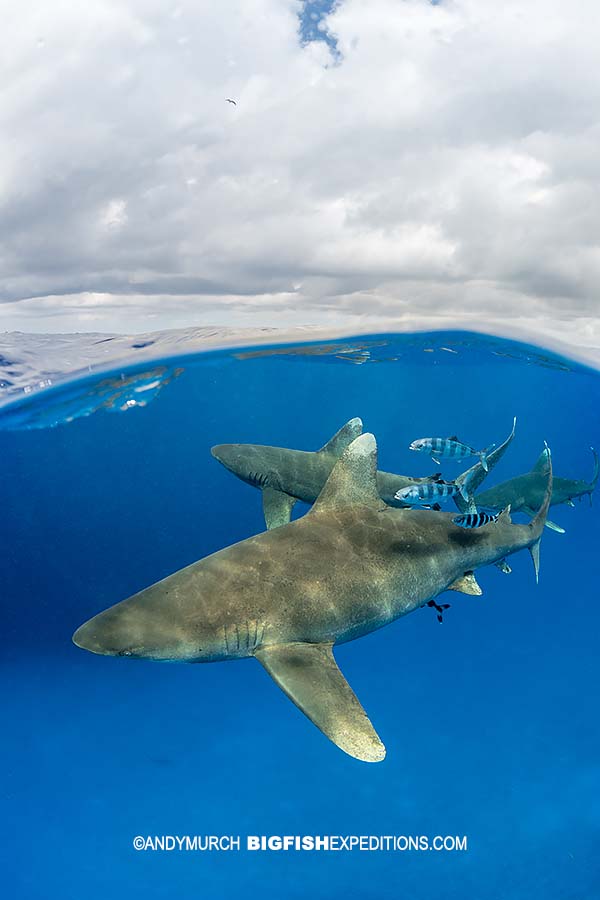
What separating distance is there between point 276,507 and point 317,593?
4.70m

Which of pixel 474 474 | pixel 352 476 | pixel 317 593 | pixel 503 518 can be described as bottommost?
pixel 317 593

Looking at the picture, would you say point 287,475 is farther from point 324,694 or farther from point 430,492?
point 324,694

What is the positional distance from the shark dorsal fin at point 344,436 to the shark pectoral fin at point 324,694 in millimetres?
3008

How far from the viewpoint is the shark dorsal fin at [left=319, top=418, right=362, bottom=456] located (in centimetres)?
712

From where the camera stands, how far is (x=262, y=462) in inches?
398

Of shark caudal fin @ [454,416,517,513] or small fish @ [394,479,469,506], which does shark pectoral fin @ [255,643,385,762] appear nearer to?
small fish @ [394,479,469,506]

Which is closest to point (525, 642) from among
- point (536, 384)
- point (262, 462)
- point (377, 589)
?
point (536, 384)

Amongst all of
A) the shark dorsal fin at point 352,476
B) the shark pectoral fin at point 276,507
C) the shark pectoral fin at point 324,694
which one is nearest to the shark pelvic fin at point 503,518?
the shark dorsal fin at point 352,476

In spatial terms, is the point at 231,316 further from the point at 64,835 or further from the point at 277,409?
the point at 277,409

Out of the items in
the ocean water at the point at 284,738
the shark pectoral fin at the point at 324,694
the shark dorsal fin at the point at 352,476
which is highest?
the shark dorsal fin at the point at 352,476

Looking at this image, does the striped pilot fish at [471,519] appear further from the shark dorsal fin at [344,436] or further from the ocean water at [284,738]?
the ocean water at [284,738]

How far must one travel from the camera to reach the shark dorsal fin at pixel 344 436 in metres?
7.12

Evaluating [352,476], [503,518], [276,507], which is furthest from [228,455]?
[503,518]

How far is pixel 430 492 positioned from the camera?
263 inches
